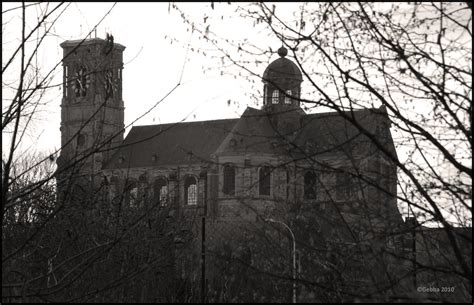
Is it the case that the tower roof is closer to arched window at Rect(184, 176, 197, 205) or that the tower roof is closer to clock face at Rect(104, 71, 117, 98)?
clock face at Rect(104, 71, 117, 98)

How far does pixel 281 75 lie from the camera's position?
305 inches

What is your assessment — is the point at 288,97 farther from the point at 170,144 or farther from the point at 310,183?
the point at 170,144

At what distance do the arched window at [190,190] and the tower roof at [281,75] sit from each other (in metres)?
87.5

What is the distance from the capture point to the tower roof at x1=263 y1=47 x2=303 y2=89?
704 centimetres

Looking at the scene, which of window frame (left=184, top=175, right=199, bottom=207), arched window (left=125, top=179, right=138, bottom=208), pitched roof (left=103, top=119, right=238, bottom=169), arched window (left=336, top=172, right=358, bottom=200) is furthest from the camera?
window frame (left=184, top=175, right=199, bottom=207)

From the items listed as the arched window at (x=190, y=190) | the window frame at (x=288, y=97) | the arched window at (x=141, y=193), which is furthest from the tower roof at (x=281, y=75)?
the arched window at (x=190, y=190)

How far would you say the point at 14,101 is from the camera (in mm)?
6871

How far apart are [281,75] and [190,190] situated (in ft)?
290

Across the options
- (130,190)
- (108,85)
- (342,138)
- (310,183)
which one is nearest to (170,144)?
(130,190)

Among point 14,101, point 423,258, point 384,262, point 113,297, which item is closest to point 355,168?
point 384,262

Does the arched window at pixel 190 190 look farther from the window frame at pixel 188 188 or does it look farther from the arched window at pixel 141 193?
the arched window at pixel 141 193

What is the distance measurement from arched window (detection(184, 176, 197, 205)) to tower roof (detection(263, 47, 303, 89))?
3443 inches

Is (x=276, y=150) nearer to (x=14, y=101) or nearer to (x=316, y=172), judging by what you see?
(x=316, y=172)

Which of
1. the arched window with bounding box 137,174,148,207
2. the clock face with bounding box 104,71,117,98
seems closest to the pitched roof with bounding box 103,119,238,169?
the arched window with bounding box 137,174,148,207
